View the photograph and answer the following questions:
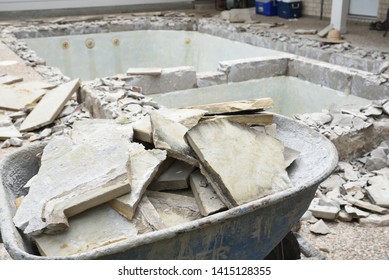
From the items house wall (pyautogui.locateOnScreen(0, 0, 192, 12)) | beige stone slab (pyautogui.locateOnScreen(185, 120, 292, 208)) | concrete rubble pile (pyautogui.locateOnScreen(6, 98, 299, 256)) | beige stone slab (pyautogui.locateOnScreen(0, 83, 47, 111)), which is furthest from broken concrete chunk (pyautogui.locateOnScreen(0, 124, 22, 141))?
house wall (pyautogui.locateOnScreen(0, 0, 192, 12))

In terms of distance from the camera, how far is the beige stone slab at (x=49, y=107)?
15.5 ft

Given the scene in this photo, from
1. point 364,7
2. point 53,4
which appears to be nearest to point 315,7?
point 364,7

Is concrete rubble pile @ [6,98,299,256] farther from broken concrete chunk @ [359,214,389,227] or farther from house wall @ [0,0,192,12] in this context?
house wall @ [0,0,192,12]

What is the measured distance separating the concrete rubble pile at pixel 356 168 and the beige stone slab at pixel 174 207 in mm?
1690

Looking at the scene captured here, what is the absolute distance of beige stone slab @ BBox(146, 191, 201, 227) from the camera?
2.17m

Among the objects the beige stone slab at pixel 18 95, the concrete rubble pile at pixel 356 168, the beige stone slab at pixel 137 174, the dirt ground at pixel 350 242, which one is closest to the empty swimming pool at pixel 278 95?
the concrete rubble pile at pixel 356 168

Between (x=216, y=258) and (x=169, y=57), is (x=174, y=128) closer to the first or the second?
(x=216, y=258)

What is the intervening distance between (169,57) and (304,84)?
598 centimetres

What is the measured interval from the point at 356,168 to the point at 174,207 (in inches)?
127

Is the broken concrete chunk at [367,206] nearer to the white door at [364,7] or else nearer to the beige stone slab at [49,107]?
the beige stone slab at [49,107]

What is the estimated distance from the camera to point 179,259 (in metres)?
1.97

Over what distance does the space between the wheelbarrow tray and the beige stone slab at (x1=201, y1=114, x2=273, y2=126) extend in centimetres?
27

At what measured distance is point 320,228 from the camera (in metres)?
3.55

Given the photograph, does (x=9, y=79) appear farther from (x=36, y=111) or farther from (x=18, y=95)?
(x=36, y=111)
